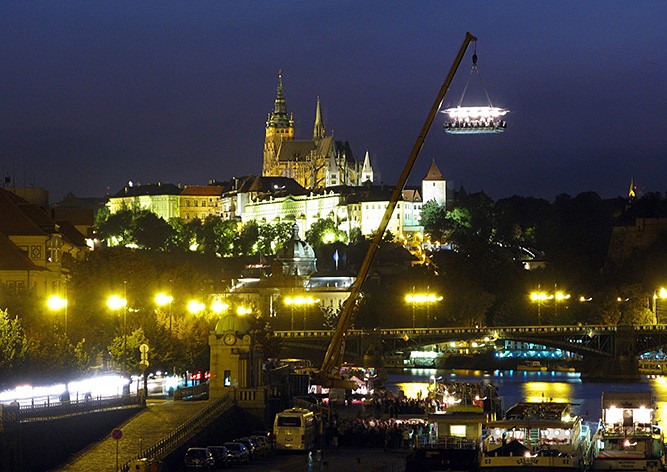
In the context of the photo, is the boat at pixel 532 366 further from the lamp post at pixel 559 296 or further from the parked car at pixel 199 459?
the parked car at pixel 199 459

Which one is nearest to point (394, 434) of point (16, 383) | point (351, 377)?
point (16, 383)

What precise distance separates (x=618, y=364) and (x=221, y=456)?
260ft

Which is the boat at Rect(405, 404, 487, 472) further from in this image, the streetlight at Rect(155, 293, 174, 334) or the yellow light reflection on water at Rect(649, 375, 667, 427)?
the streetlight at Rect(155, 293, 174, 334)

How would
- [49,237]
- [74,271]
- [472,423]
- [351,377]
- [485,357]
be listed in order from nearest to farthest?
1. [472,423]
2. [49,237]
3. [74,271]
4. [351,377]
5. [485,357]

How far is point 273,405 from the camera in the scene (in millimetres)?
79625

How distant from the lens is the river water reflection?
106m

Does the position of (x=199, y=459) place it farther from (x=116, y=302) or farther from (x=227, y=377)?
(x=116, y=302)

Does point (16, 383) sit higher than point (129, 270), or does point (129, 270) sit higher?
point (129, 270)

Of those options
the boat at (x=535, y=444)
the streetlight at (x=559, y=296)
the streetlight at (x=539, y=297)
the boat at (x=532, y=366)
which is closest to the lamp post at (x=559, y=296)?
the streetlight at (x=559, y=296)

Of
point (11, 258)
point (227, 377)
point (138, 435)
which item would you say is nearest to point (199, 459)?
point (138, 435)

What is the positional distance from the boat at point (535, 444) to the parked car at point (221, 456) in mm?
8671

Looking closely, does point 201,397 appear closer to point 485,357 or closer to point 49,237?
point 49,237

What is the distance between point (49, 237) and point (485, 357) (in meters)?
78.3

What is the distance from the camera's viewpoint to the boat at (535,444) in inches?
2630
